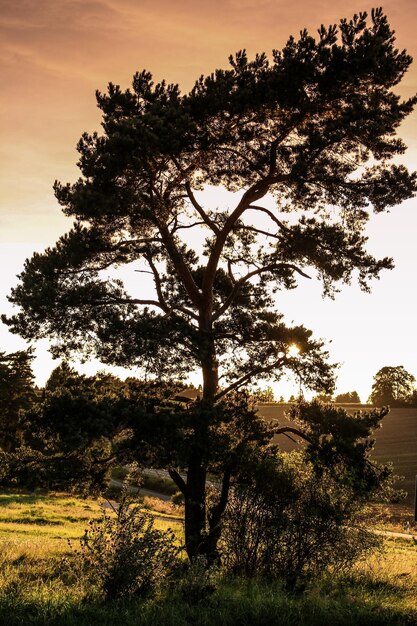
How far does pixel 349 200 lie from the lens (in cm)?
1622

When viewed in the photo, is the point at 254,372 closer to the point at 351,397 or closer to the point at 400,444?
the point at 400,444

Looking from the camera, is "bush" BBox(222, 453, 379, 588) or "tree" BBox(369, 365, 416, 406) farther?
"tree" BBox(369, 365, 416, 406)

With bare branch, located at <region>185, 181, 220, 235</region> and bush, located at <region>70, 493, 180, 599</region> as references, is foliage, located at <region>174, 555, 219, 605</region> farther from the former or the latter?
bare branch, located at <region>185, 181, 220, 235</region>

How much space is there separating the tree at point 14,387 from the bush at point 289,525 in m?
30.6

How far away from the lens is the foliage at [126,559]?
9516 millimetres

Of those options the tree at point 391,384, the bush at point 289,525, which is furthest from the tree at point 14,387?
the tree at point 391,384

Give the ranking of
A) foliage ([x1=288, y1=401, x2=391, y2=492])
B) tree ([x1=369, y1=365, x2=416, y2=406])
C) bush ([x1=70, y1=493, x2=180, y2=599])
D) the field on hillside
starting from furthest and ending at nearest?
tree ([x1=369, y1=365, x2=416, y2=406]), the field on hillside, foliage ([x1=288, y1=401, x2=391, y2=492]), bush ([x1=70, y1=493, x2=180, y2=599])

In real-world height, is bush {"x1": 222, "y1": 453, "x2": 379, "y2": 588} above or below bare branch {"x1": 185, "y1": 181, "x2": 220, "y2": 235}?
below

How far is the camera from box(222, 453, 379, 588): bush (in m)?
12.6

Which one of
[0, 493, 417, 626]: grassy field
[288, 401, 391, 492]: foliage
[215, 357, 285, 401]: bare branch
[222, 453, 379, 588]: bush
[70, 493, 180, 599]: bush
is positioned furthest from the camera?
[215, 357, 285, 401]: bare branch

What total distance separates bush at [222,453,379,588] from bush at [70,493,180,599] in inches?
120

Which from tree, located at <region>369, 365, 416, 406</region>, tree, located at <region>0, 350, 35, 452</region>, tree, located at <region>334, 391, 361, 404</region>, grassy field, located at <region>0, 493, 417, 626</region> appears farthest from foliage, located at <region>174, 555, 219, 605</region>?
tree, located at <region>334, 391, 361, 404</region>

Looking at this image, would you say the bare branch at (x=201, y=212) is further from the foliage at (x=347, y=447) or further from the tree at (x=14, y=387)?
the tree at (x=14, y=387)

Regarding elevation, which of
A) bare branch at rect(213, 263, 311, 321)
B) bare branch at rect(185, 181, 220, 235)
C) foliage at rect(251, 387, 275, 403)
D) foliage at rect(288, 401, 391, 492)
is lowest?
foliage at rect(288, 401, 391, 492)
